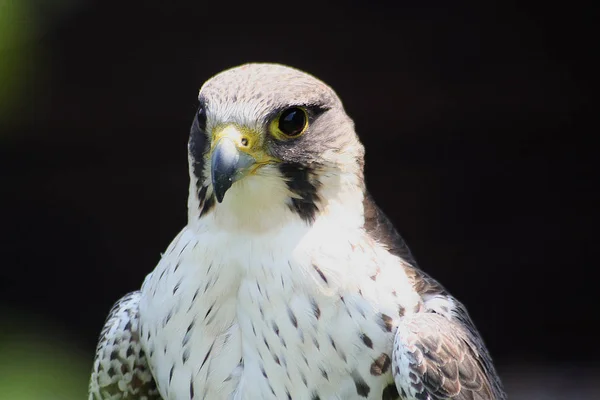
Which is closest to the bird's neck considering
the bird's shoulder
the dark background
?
the bird's shoulder

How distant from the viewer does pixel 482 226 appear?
5.98m

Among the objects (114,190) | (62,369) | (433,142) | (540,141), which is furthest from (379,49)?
(62,369)

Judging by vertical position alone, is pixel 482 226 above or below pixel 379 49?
below

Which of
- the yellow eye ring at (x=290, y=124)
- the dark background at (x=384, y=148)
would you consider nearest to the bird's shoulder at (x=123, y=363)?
the yellow eye ring at (x=290, y=124)

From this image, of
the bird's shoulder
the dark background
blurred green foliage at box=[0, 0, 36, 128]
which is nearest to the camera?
blurred green foliage at box=[0, 0, 36, 128]

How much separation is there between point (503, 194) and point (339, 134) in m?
3.46

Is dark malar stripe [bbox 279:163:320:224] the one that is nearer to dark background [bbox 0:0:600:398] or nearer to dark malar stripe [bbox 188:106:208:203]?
dark malar stripe [bbox 188:106:208:203]

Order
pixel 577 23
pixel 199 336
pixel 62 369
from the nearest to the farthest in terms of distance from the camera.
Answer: pixel 62 369, pixel 199 336, pixel 577 23

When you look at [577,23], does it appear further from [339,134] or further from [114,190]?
[339,134]

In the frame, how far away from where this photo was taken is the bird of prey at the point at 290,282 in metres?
2.50

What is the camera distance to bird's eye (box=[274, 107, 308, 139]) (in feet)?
8.20

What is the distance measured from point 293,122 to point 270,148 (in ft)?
0.33

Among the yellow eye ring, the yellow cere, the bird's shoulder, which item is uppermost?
the yellow eye ring

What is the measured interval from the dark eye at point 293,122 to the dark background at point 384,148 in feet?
9.91
